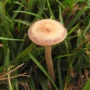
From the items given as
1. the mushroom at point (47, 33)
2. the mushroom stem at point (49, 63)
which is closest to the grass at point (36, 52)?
the mushroom stem at point (49, 63)

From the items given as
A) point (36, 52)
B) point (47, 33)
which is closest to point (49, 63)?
point (36, 52)

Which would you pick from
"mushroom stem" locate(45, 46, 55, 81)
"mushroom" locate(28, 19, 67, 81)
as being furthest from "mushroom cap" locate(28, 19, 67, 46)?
"mushroom stem" locate(45, 46, 55, 81)

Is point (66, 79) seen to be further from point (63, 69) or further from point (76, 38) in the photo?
point (76, 38)

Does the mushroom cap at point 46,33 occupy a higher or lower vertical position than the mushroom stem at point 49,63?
higher

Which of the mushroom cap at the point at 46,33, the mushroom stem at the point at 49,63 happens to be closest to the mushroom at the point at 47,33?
the mushroom cap at the point at 46,33

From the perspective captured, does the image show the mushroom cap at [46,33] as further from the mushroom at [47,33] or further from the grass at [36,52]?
the grass at [36,52]

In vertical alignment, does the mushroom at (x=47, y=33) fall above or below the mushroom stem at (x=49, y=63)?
above

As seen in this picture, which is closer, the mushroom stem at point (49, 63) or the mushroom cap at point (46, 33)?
the mushroom cap at point (46, 33)

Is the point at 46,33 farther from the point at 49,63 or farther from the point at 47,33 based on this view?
the point at 49,63

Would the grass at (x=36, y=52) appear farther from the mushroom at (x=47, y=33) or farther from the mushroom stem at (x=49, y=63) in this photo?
the mushroom at (x=47, y=33)
